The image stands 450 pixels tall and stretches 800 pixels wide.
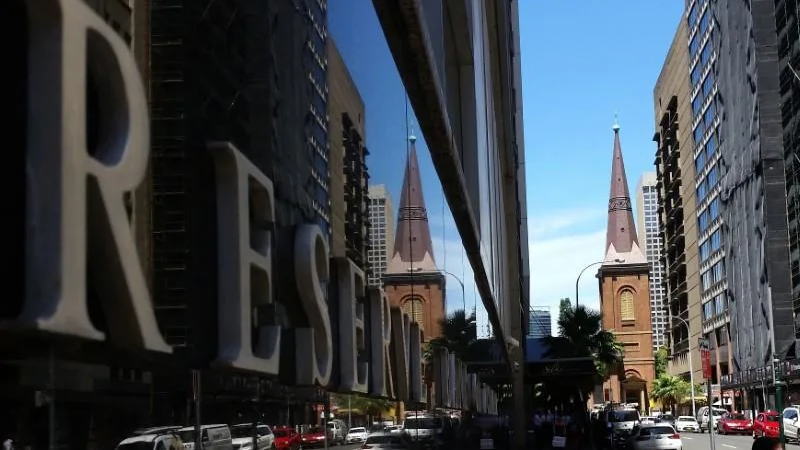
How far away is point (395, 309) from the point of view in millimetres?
7066

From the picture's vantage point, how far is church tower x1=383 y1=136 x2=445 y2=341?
7.65m

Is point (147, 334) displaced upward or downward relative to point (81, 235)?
downward

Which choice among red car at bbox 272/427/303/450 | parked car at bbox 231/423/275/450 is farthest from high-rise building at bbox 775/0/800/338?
parked car at bbox 231/423/275/450

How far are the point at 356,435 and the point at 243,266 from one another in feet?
→ 9.06

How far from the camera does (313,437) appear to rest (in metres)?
4.27

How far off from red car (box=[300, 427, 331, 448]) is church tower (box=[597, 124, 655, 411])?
134 m

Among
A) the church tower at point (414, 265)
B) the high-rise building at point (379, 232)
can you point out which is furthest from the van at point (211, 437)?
the church tower at point (414, 265)

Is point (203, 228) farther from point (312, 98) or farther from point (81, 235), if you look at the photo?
point (312, 98)

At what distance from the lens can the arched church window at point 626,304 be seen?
140 metres

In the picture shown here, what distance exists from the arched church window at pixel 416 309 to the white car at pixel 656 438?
28.0 m

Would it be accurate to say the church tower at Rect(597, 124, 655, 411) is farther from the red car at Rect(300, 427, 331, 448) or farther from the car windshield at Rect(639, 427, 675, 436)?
the red car at Rect(300, 427, 331, 448)

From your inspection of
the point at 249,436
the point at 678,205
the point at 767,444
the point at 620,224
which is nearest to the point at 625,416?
the point at 767,444

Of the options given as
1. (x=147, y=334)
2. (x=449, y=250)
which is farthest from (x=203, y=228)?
(x=449, y=250)

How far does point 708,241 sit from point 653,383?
45607 mm
